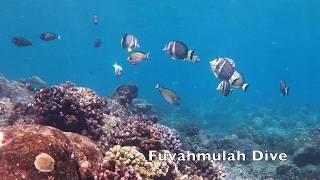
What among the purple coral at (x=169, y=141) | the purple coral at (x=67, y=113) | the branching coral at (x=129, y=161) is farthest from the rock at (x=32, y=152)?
the purple coral at (x=67, y=113)

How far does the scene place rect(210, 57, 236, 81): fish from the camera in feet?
29.9

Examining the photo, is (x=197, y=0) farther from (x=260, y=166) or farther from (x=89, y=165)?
(x=89, y=165)

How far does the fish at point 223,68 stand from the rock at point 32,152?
4925 millimetres

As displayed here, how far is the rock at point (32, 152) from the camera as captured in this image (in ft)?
14.6

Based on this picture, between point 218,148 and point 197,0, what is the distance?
174ft

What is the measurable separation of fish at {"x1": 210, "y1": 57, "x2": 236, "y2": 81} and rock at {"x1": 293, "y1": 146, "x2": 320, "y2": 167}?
7225 millimetres

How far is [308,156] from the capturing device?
14.7m

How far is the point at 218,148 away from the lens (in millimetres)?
16328

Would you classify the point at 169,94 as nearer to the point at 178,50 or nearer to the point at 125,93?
the point at 178,50

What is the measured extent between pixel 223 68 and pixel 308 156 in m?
7.65

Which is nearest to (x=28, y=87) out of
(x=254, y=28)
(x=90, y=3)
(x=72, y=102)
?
(x=72, y=102)

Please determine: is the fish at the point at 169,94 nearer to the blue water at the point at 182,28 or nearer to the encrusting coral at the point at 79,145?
the encrusting coral at the point at 79,145

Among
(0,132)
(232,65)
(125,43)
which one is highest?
(125,43)

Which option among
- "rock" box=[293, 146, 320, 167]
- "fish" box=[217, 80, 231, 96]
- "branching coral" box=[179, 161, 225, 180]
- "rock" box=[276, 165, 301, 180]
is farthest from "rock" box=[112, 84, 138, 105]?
"branching coral" box=[179, 161, 225, 180]
